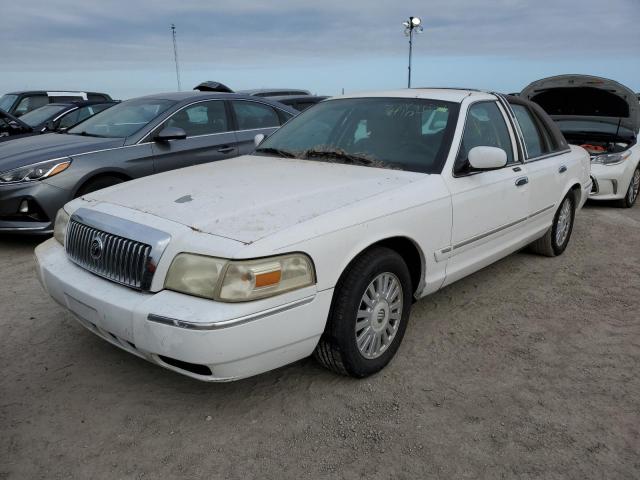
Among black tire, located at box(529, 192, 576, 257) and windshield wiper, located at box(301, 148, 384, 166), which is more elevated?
windshield wiper, located at box(301, 148, 384, 166)

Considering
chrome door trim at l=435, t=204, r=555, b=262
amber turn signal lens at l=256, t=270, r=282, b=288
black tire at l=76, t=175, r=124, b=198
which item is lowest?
chrome door trim at l=435, t=204, r=555, b=262

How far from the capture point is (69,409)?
2.74 meters

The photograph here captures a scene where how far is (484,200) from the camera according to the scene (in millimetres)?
3615

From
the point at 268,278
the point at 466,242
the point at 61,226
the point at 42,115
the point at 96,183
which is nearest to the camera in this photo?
the point at 268,278

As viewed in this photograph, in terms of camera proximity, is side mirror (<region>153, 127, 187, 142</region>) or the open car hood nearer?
side mirror (<region>153, 127, 187, 142</region>)

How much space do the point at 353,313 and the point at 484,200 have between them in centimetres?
143

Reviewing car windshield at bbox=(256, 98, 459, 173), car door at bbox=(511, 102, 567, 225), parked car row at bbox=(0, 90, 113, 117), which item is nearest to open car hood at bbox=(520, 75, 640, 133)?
car door at bbox=(511, 102, 567, 225)

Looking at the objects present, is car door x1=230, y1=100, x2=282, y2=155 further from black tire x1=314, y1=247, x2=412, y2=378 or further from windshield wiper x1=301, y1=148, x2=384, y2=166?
black tire x1=314, y1=247, x2=412, y2=378

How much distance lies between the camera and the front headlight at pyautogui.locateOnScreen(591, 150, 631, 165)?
7.57 meters

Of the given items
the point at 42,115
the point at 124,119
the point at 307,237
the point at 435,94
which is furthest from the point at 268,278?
the point at 42,115

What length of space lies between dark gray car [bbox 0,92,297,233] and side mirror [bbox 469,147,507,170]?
135 inches

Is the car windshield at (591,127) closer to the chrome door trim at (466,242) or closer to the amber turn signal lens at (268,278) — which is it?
the chrome door trim at (466,242)

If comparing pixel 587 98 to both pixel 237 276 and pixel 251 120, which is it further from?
pixel 237 276

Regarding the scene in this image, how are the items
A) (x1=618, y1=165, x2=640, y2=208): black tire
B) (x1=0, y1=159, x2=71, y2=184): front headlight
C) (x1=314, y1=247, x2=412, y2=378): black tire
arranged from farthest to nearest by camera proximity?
(x1=618, y1=165, x2=640, y2=208): black tire < (x1=0, y1=159, x2=71, y2=184): front headlight < (x1=314, y1=247, x2=412, y2=378): black tire
